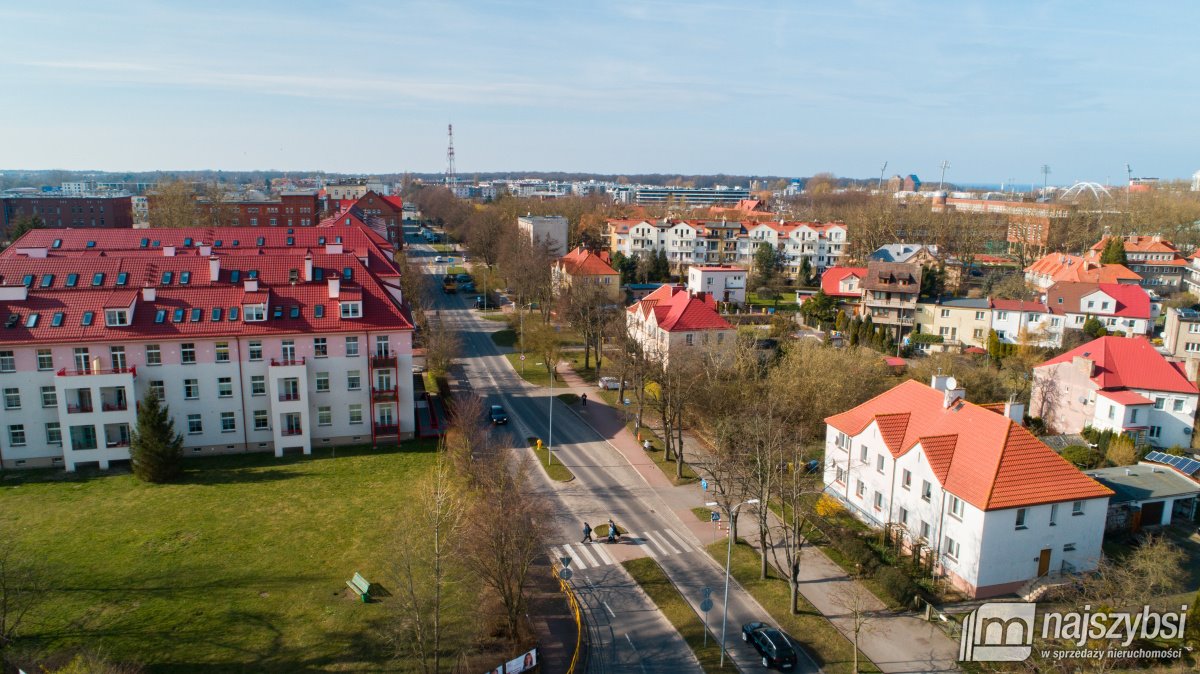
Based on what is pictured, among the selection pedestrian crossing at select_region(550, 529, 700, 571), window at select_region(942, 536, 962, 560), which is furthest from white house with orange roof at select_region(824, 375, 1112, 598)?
pedestrian crossing at select_region(550, 529, 700, 571)

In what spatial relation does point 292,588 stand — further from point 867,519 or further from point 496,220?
point 496,220

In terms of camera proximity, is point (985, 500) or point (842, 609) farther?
point (842, 609)

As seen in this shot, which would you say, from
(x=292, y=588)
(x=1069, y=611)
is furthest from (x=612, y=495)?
(x=1069, y=611)

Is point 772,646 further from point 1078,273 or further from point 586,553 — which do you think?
point 1078,273

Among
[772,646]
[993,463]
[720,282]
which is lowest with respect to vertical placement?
[772,646]

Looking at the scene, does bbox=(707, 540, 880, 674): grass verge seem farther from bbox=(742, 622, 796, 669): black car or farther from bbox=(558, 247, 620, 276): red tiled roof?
bbox=(558, 247, 620, 276): red tiled roof

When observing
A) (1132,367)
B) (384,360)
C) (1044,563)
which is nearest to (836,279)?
(1132,367)

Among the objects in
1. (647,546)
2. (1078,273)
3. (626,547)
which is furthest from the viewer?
(1078,273)

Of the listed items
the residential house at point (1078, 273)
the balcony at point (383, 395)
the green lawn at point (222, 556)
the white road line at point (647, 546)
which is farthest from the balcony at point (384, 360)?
the residential house at point (1078, 273)

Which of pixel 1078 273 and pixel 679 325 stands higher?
pixel 1078 273

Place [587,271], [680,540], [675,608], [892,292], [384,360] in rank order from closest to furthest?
[675,608]
[680,540]
[384,360]
[892,292]
[587,271]
